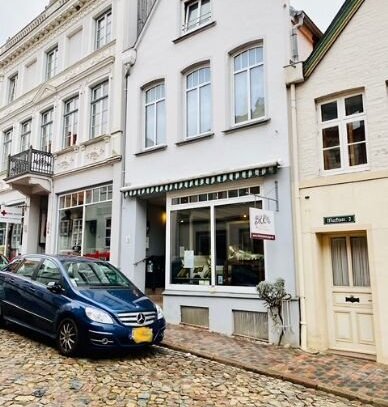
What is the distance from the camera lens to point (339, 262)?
8992mm

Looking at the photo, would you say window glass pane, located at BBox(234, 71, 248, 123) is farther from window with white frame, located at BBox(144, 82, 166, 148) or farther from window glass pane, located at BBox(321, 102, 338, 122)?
window with white frame, located at BBox(144, 82, 166, 148)

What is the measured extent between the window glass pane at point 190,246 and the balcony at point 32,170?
22.9ft

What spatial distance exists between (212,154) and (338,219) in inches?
154

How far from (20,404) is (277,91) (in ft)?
27.3

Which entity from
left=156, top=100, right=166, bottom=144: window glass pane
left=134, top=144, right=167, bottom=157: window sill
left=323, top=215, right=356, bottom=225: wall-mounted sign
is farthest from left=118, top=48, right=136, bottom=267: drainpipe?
left=323, top=215, right=356, bottom=225: wall-mounted sign

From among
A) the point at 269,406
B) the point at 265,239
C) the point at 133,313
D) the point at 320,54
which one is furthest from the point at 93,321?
the point at 320,54

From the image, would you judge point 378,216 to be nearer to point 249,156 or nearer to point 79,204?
point 249,156

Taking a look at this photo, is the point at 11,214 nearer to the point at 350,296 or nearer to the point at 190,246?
the point at 190,246

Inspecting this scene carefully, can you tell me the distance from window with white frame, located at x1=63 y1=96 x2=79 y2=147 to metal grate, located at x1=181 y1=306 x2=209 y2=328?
333 inches

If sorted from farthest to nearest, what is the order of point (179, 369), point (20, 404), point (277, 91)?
1. point (277, 91)
2. point (179, 369)
3. point (20, 404)

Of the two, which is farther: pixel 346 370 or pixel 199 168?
pixel 199 168

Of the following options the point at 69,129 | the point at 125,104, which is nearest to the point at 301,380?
the point at 125,104

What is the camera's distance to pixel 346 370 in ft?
24.3

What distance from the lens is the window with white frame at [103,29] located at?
15.6m
